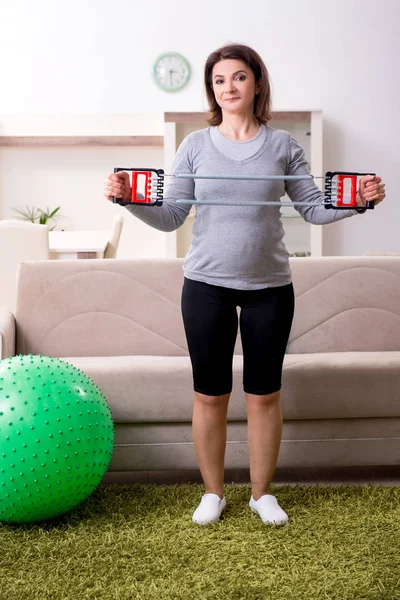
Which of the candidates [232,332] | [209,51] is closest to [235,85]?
[232,332]

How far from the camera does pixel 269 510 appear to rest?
191 centimetres

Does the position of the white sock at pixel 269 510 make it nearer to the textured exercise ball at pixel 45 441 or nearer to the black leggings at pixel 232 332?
the black leggings at pixel 232 332

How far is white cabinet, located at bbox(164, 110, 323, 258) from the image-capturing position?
18.6ft

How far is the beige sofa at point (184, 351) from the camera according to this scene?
226cm

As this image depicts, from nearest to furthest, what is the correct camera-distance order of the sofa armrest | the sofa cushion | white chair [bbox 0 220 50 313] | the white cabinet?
1. the sofa cushion
2. the sofa armrest
3. white chair [bbox 0 220 50 313]
4. the white cabinet

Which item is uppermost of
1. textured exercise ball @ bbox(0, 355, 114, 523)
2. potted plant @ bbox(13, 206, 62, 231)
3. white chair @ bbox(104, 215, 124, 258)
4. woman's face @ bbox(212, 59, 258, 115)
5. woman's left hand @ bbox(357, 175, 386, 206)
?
woman's face @ bbox(212, 59, 258, 115)

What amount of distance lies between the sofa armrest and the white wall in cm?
369

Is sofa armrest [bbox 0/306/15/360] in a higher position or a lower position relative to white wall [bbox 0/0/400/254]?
lower

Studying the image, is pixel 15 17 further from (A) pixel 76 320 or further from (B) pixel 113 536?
(B) pixel 113 536

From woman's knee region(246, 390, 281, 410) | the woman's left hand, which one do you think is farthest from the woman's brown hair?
woman's knee region(246, 390, 281, 410)

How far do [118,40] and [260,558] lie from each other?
5185 mm

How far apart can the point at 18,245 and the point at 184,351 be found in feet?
4.84

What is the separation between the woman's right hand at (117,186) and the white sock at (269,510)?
86cm

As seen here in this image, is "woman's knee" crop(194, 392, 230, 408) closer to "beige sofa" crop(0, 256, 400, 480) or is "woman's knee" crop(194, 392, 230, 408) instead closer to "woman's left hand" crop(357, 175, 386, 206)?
"beige sofa" crop(0, 256, 400, 480)
